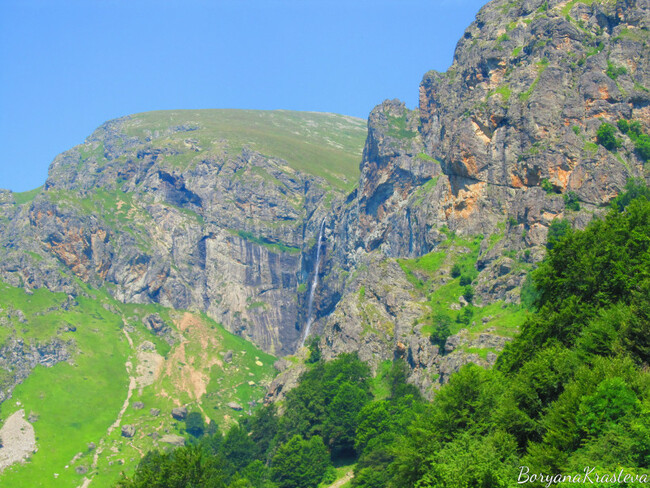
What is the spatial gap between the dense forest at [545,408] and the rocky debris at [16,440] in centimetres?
10893

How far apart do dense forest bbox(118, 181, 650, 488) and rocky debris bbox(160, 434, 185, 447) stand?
333ft

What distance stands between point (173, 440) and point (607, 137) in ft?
513

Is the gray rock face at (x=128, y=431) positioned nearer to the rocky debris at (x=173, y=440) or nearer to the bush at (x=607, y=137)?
the rocky debris at (x=173, y=440)

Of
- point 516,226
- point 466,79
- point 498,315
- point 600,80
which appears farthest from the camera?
point 466,79

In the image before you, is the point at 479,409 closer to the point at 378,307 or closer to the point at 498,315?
the point at 498,315

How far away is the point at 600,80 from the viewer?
125 metres

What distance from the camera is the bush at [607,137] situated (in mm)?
116250

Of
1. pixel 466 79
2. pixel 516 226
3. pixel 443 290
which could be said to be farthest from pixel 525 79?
pixel 443 290

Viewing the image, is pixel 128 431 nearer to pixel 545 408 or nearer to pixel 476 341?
pixel 476 341

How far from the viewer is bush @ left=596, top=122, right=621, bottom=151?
116250 millimetres

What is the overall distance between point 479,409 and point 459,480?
1265cm

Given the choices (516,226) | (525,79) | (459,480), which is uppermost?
(525,79)

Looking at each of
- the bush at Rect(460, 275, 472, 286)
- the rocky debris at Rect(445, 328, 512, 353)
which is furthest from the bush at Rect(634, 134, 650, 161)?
the rocky debris at Rect(445, 328, 512, 353)

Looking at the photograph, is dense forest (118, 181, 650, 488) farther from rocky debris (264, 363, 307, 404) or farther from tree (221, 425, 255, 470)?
rocky debris (264, 363, 307, 404)
